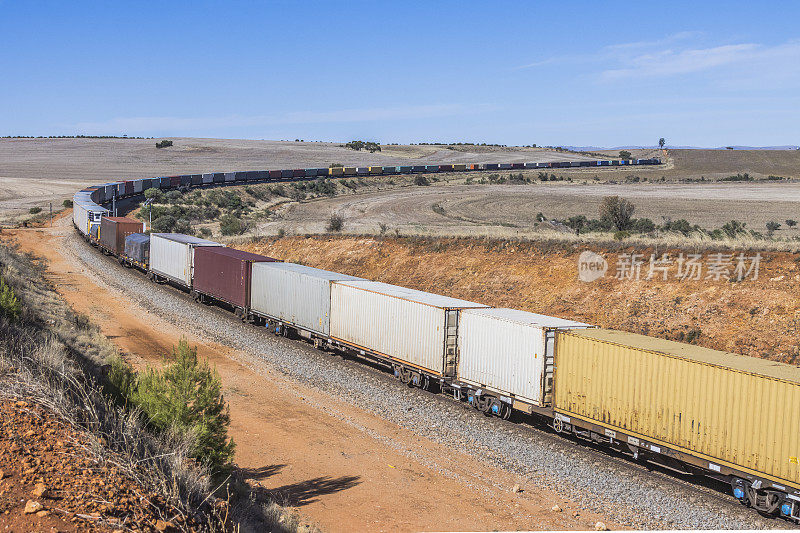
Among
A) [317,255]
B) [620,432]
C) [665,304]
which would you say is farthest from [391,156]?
[620,432]

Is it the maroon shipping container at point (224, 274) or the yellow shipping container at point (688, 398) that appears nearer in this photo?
the yellow shipping container at point (688, 398)

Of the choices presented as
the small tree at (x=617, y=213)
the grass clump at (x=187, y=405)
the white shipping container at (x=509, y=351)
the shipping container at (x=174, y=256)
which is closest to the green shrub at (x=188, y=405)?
the grass clump at (x=187, y=405)

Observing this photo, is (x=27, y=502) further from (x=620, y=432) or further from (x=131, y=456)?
(x=620, y=432)

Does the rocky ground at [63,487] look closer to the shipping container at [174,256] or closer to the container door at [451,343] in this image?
the container door at [451,343]

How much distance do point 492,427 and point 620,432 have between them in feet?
13.5

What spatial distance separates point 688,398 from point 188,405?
1054 cm

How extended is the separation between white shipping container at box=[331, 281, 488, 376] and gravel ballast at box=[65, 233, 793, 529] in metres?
1.22

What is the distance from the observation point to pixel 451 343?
20953 mm

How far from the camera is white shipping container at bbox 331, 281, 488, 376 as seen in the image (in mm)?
20922

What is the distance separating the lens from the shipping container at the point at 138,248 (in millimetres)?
43469

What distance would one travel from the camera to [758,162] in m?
148

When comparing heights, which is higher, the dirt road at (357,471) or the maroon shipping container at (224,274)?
the maroon shipping container at (224,274)

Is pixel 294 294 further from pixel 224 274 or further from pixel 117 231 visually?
pixel 117 231

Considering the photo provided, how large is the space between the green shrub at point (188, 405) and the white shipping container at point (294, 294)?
468 inches
